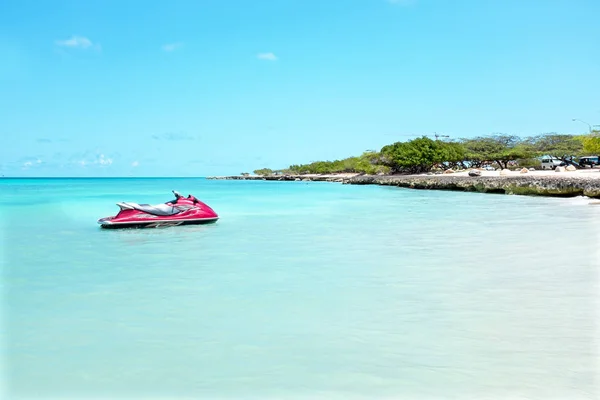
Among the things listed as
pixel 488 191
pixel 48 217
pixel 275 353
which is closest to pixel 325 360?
pixel 275 353

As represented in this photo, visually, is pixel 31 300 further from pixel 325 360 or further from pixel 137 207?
pixel 137 207

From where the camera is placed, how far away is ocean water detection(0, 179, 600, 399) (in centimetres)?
377

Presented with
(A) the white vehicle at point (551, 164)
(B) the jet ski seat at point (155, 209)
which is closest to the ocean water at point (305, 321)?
(B) the jet ski seat at point (155, 209)

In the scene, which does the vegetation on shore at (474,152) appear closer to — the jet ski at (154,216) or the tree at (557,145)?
the tree at (557,145)

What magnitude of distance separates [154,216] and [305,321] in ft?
31.2

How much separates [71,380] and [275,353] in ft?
5.07

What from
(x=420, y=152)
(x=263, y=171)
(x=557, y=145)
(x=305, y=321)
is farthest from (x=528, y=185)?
(x=263, y=171)

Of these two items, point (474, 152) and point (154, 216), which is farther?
point (474, 152)

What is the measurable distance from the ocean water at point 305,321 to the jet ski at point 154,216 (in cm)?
293

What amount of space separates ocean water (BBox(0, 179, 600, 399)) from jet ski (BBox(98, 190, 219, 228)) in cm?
293

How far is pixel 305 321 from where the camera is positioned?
5223 mm

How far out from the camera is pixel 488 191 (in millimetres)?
33719

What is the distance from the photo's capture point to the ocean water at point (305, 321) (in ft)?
12.4

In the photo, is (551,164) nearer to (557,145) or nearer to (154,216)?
(557,145)
